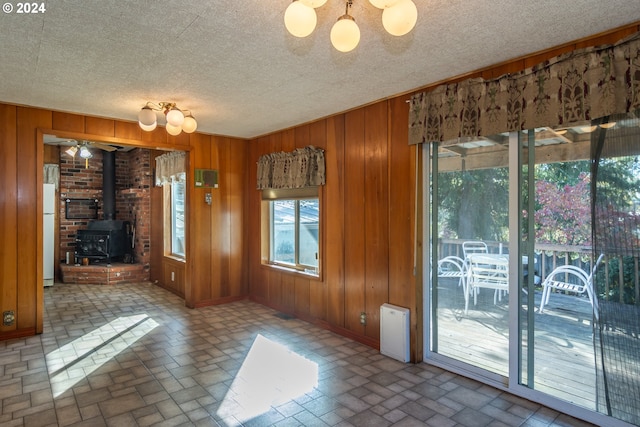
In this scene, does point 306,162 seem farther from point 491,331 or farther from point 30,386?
→ point 30,386

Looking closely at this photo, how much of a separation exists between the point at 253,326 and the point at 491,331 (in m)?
2.61

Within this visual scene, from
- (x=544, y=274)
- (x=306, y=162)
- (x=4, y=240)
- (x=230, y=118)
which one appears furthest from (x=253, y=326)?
(x=544, y=274)

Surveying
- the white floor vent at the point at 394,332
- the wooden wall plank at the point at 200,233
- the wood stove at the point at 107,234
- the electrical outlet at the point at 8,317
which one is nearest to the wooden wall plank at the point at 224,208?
the wooden wall plank at the point at 200,233

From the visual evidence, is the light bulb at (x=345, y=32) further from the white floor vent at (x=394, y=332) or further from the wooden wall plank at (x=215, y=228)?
the wooden wall plank at (x=215, y=228)

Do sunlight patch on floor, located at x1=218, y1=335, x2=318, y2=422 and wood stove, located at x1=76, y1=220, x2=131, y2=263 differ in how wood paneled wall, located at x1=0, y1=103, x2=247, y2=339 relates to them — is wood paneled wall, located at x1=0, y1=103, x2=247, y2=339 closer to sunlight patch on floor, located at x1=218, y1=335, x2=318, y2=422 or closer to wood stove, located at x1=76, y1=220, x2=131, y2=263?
sunlight patch on floor, located at x1=218, y1=335, x2=318, y2=422

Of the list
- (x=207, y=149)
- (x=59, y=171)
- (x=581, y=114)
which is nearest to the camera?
(x=581, y=114)

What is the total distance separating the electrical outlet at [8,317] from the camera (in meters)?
3.86

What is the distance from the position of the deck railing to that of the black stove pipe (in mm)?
7280

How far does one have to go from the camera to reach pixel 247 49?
254 centimetres

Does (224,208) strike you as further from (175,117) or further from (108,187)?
(108,187)

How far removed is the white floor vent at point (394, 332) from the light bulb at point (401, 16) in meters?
2.44

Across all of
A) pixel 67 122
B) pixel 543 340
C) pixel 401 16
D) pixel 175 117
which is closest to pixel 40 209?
pixel 67 122

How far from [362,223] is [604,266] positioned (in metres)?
2.07

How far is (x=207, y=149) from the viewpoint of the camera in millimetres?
5375
